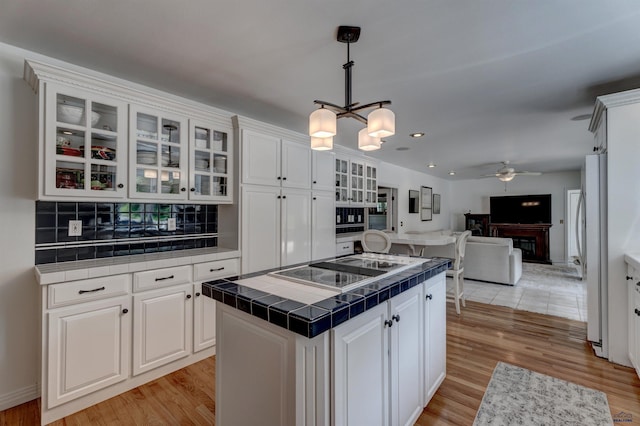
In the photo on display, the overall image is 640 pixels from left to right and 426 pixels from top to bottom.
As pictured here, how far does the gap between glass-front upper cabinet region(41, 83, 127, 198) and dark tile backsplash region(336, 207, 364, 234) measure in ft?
10.1

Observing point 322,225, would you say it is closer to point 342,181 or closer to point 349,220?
point 342,181

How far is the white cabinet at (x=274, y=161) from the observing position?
9.25 feet

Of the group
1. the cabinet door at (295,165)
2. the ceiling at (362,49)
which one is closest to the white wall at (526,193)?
the ceiling at (362,49)

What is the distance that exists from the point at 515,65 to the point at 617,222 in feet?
5.34

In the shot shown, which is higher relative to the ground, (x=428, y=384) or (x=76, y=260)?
(x=76, y=260)

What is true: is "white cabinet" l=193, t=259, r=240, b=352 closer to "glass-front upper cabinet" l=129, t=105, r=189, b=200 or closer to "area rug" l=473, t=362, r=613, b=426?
"glass-front upper cabinet" l=129, t=105, r=189, b=200

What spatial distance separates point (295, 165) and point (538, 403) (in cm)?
284

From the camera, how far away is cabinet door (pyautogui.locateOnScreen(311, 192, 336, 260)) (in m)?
3.46

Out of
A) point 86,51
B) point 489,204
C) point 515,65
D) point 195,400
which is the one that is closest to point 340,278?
point 195,400

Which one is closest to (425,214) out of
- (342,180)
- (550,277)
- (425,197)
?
(425,197)

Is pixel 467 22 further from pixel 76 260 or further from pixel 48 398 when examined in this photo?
pixel 48 398

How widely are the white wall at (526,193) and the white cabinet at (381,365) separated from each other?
783 centimetres

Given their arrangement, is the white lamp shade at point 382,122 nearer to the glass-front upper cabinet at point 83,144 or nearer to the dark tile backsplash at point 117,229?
the glass-front upper cabinet at point 83,144

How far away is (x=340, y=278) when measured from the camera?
1.57 meters
